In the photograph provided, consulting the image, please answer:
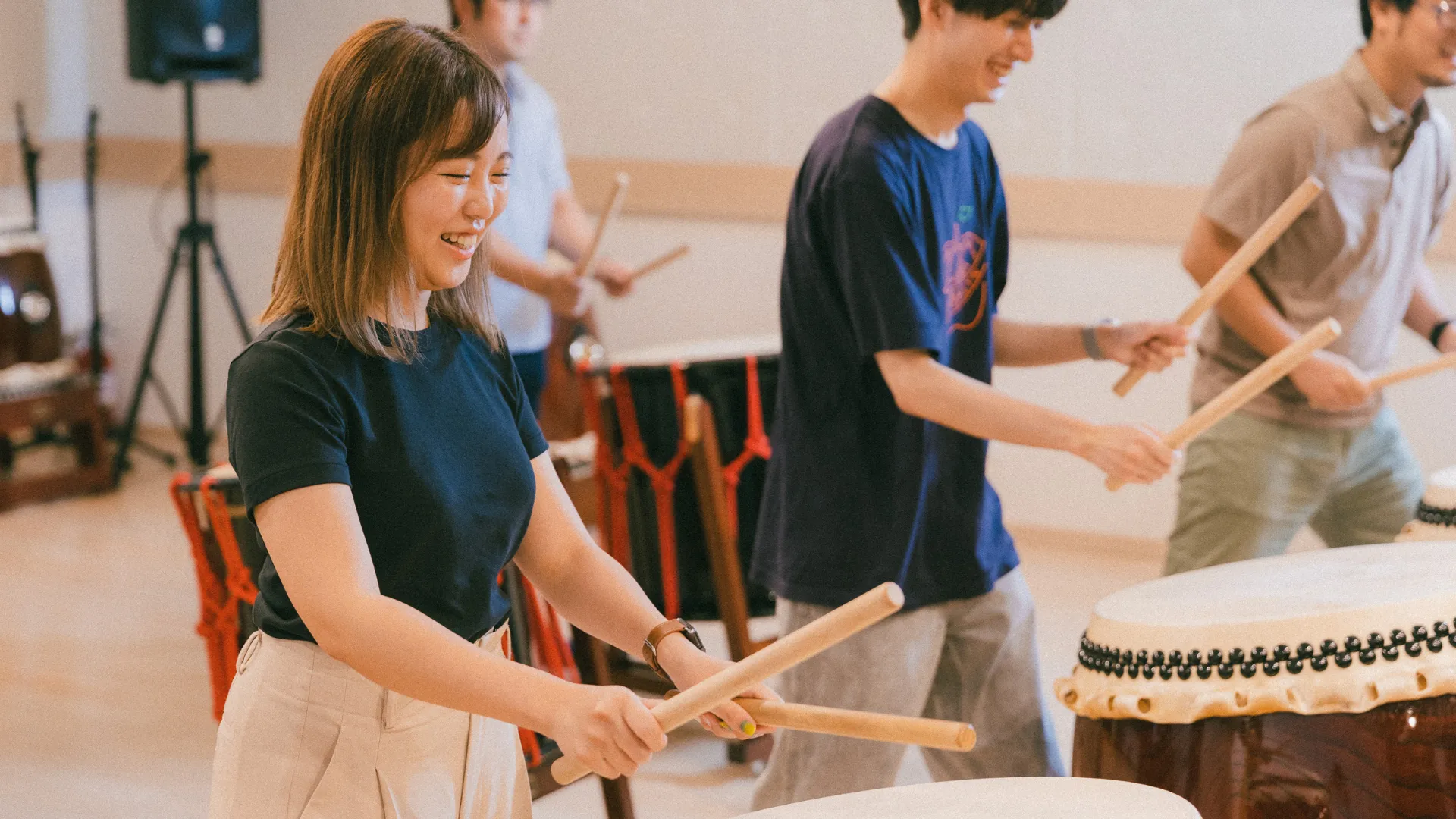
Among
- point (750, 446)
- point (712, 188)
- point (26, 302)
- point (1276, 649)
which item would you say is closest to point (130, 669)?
point (750, 446)

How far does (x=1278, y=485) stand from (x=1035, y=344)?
0.53 metres

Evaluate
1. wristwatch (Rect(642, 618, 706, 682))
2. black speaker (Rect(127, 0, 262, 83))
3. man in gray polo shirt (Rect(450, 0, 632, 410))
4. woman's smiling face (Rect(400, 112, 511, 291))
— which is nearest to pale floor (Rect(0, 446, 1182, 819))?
man in gray polo shirt (Rect(450, 0, 632, 410))

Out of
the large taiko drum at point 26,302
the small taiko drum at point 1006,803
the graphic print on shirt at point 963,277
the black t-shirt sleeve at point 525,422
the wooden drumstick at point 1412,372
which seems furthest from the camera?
the large taiko drum at point 26,302

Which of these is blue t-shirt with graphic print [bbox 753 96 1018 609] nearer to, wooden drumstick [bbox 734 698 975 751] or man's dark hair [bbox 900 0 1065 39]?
man's dark hair [bbox 900 0 1065 39]

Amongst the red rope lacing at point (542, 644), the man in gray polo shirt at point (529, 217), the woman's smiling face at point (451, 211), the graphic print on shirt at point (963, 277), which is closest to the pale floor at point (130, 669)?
the red rope lacing at point (542, 644)

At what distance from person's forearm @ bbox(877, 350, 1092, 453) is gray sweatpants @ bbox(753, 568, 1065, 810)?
214mm

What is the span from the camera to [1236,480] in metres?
2.32

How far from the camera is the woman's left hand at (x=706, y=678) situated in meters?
1.26

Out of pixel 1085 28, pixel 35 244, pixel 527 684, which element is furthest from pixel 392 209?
pixel 35 244

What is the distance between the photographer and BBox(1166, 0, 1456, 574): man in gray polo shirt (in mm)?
2303

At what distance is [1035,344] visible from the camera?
2021mm

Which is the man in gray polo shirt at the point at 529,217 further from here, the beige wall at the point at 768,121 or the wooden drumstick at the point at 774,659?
the wooden drumstick at the point at 774,659

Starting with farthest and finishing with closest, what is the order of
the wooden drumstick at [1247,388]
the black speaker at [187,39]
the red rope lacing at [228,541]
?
the black speaker at [187,39], the red rope lacing at [228,541], the wooden drumstick at [1247,388]

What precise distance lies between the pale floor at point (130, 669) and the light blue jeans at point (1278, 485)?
0.74 m
